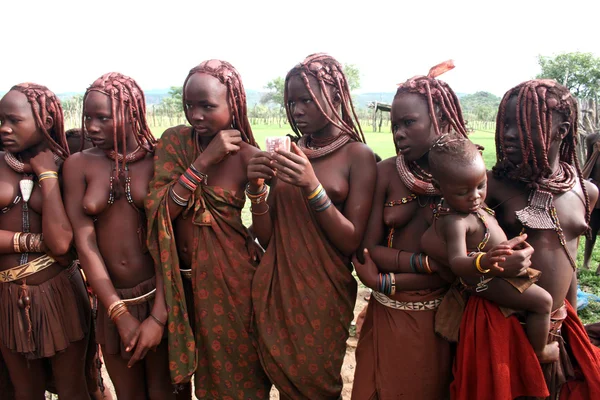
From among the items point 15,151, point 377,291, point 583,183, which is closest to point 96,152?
point 15,151

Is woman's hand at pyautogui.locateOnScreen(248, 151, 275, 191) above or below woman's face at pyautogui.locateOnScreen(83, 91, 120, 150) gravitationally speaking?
below

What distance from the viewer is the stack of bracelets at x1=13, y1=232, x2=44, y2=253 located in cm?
226

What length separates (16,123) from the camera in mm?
2242

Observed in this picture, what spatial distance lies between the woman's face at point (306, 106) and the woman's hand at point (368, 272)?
0.66 meters

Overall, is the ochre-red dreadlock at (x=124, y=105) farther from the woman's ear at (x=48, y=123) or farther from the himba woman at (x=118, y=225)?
the woman's ear at (x=48, y=123)

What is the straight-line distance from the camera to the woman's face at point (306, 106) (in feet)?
6.98

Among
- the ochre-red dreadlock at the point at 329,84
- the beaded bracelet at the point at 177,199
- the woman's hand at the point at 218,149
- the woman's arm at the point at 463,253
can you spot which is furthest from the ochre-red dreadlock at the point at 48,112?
the woman's arm at the point at 463,253

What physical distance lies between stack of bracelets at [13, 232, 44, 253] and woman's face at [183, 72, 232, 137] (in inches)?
40.1

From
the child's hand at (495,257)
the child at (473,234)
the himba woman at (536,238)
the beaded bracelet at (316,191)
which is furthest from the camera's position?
the beaded bracelet at (316,191)

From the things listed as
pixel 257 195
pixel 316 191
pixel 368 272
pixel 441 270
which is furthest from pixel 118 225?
pixel 441 270

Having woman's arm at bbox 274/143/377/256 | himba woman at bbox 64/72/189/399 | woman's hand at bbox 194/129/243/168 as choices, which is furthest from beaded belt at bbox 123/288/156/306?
woman's arm at bbox 274/143/377/256

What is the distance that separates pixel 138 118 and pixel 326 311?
1401 mm

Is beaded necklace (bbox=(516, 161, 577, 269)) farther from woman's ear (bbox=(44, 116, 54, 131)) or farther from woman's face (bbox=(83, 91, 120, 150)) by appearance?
woman's ear (bbox=(44, 116, 54, 131))

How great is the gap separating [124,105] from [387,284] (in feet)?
5.17
